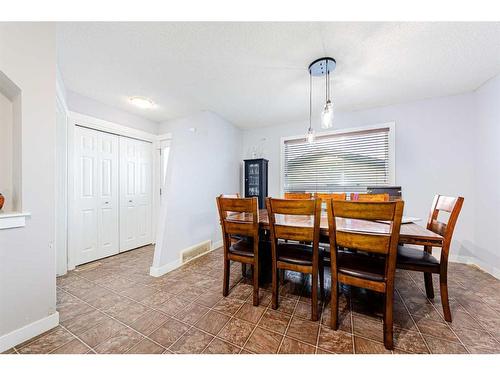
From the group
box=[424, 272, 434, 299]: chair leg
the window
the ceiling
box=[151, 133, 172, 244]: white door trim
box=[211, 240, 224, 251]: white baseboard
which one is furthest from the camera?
box=[151, 133, 172, 244]: white door trim

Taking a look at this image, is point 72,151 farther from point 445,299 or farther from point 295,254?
point 445,299

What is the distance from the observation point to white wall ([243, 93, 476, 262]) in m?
2.59

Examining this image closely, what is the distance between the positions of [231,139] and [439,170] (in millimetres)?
3309

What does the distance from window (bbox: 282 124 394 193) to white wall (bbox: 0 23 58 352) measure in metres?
3.19

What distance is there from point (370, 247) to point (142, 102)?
3245 mm

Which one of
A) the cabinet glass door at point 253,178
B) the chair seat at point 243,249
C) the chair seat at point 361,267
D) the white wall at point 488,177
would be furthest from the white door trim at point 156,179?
the white wall at point 488,177

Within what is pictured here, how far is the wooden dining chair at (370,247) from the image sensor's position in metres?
1.14

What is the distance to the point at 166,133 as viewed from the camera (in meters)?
3.57

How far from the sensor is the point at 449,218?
131 cm

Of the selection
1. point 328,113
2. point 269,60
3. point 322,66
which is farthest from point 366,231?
point 269,60

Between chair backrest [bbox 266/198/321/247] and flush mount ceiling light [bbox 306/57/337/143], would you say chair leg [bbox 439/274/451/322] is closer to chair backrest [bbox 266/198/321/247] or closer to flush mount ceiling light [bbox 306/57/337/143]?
chair backrest [bbox 266/198/321/247]

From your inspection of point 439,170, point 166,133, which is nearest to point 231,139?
point 166,133

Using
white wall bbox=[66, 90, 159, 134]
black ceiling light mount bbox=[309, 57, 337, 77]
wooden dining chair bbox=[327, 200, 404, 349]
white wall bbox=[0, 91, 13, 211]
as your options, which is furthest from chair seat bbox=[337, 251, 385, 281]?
white wall bbox=[66, 90, 159, 134]

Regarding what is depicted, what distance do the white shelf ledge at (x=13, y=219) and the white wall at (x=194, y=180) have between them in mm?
1232
